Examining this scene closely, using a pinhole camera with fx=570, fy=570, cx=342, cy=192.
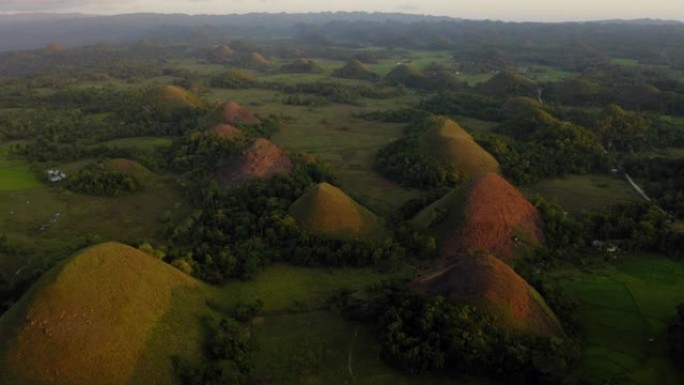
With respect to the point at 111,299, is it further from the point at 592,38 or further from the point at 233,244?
the point at 592,38

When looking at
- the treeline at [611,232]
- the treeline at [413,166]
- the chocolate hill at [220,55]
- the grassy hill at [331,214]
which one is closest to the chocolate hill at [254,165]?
the grassy hill at [331,214]

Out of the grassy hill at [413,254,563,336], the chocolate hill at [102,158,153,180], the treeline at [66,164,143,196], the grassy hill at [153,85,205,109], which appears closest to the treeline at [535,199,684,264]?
the grassy hill at [413,254,563,336]

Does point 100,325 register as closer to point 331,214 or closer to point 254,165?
point 331,214

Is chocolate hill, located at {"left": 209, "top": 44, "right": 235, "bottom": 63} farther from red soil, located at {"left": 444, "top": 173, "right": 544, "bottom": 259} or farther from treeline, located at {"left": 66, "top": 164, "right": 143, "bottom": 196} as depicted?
red soil, located at {"left": 444, "top": 173, "right": 544, "bottom": 259}

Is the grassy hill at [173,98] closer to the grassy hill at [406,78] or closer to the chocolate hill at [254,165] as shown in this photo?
the chocolate hill at [254,165]

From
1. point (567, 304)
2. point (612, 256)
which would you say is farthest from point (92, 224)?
point (612, 256)
